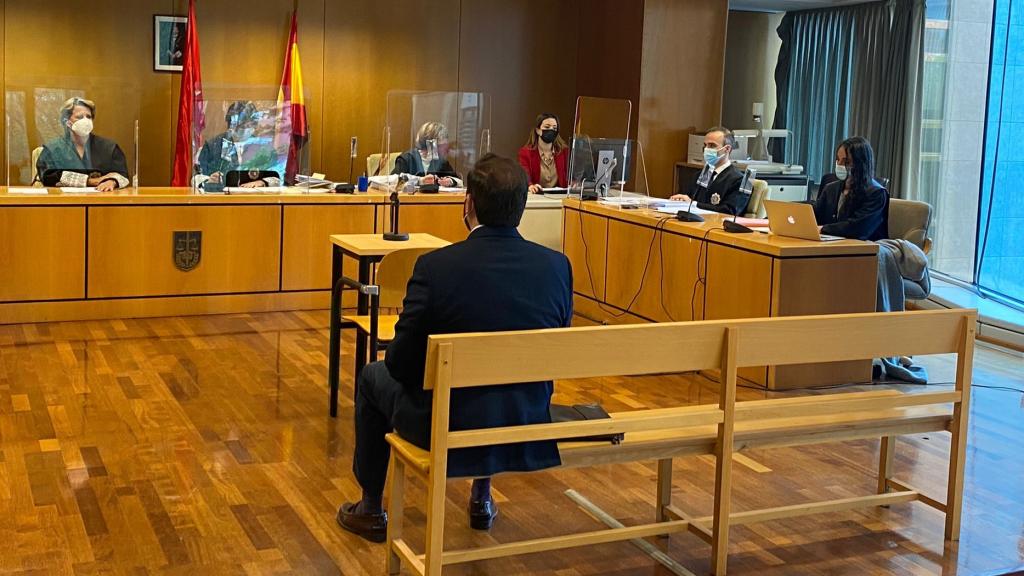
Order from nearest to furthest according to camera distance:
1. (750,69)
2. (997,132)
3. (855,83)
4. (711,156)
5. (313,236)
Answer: (711,156) < (313,236) < (997,132) < (855,83) < (750,69)

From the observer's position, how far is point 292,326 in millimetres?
6793

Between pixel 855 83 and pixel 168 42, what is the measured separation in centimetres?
529

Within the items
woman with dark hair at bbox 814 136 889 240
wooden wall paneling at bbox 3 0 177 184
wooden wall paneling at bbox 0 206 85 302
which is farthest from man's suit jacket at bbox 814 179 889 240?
wooden wall paneling at bbox 3 0 177 184

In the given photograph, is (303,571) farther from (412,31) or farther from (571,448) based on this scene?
(412,31)

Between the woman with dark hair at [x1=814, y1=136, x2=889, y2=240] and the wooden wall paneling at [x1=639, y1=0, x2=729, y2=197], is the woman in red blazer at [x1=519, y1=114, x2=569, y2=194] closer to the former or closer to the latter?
the wooden wall paneling at [x1=639, y1=0, x2=729, y2=197]

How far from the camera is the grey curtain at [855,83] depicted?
8781mm

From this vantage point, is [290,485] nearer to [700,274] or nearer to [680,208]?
[700,274]

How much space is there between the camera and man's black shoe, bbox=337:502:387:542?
11.8 ft

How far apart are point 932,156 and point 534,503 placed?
18.9 ft

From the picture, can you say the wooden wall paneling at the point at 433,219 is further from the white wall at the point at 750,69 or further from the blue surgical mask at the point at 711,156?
the white wall at the point at 750,69

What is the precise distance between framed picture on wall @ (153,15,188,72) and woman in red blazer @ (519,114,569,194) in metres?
2.76

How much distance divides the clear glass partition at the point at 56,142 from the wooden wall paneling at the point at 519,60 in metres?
3.65

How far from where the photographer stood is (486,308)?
3.15 metres

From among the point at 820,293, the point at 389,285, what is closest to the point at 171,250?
the point at 389,285
